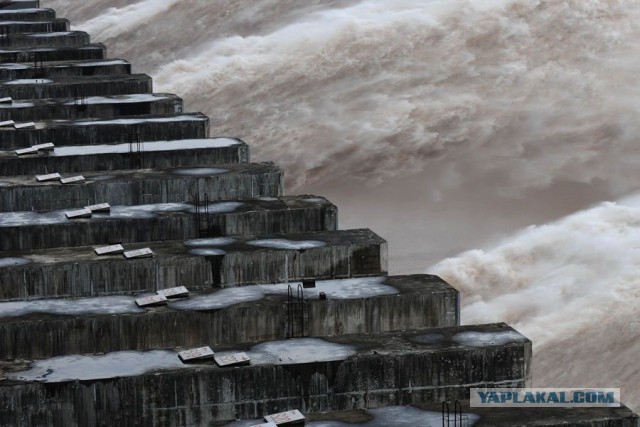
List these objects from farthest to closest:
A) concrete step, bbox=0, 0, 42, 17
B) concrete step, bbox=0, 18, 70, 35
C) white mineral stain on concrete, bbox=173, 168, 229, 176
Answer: concrete step, bbox=0, 0, 42, 17 < concrete step, bbox=0, 18, 70, 35 < white mineral stain on concrete, bbox=173, 168, 229, 176

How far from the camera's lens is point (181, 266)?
2306cm

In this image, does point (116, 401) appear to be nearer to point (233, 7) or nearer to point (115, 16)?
point (233, 7)

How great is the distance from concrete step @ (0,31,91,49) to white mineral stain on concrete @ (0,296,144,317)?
86.6ft

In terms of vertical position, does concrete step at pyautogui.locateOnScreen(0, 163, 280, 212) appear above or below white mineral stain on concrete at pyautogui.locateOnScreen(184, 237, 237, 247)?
above

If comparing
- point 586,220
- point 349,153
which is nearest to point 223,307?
point 586,220

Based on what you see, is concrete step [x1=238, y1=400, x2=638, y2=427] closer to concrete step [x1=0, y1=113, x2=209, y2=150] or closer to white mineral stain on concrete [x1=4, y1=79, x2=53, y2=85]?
concrete step [x1=0, y1=113, x2=209, y2=150]

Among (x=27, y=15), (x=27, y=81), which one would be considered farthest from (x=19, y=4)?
(x=27, y=81)

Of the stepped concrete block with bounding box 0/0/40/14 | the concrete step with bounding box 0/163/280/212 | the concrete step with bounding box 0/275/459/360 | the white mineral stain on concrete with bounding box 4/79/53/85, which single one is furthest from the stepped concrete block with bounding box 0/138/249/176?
the stepped concrete block with bounding box 0/0/40/14

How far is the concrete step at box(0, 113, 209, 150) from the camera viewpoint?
1294 inches

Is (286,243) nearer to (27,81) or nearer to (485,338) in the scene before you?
(485,338)

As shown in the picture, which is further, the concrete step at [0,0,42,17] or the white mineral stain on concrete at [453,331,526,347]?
the concrete step at [0,0,42,17]

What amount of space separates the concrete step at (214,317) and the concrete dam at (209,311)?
0.02 meters

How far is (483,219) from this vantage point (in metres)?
42.4

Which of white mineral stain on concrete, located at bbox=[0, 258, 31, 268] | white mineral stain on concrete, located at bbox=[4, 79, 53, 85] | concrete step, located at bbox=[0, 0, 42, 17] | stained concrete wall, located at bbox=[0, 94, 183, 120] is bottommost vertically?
white mineral stain on concrete, located at bbox=[0, 258, 31, 268]
